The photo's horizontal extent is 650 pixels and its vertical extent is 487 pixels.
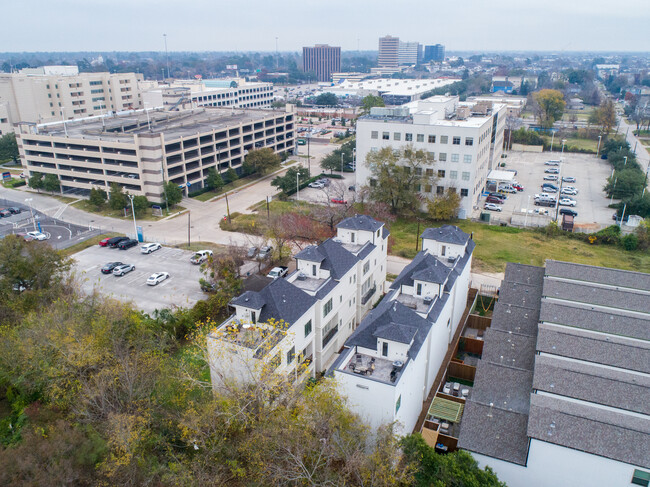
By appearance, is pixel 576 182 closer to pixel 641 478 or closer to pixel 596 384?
pixel 596 384

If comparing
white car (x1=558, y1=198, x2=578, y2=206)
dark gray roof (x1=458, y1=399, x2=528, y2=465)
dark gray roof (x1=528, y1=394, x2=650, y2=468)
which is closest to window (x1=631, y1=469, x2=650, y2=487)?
dark gray roof (x1=528, y1=394, x2=650, y2=468)

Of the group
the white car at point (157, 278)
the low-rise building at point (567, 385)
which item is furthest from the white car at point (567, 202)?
the white car at point (157, 278)

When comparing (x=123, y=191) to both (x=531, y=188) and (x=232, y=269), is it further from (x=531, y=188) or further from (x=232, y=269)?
(x=531, y=188)

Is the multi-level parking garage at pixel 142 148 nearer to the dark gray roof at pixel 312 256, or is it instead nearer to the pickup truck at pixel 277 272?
the pickup truck at pixel 277 272

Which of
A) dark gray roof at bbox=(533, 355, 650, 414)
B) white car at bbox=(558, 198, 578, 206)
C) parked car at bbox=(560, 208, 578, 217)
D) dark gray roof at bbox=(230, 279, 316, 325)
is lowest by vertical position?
parked car at bbox=(560, 208, 578, 217)

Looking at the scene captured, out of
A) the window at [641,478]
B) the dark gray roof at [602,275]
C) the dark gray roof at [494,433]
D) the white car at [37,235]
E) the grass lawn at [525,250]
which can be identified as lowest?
the grass lawn at [525,250]

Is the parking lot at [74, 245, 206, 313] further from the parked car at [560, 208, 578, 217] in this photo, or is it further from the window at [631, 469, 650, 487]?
the parked car at [560, 208, 578, 217]
